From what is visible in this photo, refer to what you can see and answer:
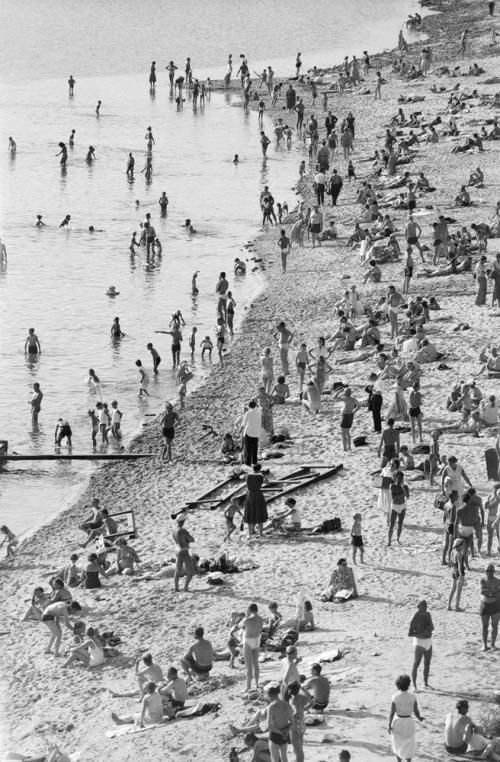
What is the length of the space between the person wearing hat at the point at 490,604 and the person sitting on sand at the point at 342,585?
2.85 m

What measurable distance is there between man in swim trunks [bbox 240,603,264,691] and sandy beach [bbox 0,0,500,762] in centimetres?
29

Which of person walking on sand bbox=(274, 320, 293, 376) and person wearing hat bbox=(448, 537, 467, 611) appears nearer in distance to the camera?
person wearing hat bbox=(448, 537, 467, 611)

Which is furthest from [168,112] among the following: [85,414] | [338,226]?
[85,414]

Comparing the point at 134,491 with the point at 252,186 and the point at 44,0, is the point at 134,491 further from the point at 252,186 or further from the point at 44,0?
the point at 44,0

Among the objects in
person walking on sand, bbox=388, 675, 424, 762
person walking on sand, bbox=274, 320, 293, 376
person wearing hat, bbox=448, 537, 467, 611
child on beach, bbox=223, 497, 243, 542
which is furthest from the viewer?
person walking on sand, bbox=274, 320, 293, 376

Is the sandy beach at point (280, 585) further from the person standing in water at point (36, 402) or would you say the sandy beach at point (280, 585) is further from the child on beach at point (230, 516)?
the person standing in water at point (36, 402)

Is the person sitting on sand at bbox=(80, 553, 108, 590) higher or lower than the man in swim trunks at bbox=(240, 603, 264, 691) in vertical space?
lower

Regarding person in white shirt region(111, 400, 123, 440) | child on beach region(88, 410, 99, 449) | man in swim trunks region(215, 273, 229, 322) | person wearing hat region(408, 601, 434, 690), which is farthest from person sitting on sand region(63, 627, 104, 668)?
man in swim trunks region(215, 273, 229, 322)

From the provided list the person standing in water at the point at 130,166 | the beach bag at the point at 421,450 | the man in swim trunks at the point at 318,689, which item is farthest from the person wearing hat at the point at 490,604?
the person standing in water at the point at 130,166

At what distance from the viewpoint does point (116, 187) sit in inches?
2156

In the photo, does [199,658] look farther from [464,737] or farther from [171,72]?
[171,72]

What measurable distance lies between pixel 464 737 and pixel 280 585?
6317 mm

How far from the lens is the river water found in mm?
33094

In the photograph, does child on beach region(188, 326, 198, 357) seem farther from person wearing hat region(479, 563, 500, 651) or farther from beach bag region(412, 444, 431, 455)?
person wearing hat region(479, 563, 500, 651)
